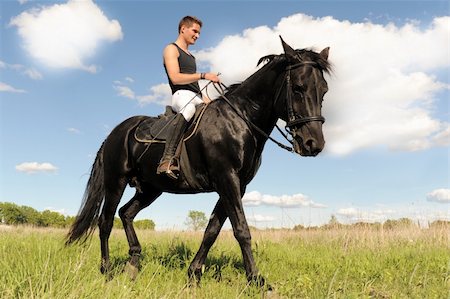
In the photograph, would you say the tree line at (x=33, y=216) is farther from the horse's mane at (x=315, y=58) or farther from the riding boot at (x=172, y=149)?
the horse's mane at (x=315, y=58)

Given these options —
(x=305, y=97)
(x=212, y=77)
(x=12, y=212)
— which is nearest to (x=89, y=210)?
(x=212, y=77)

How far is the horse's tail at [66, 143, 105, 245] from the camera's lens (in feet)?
23.9

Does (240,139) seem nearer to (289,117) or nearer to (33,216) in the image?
(289,117)

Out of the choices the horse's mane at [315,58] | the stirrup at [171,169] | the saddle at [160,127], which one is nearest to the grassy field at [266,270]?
the stirrup at [171,169]

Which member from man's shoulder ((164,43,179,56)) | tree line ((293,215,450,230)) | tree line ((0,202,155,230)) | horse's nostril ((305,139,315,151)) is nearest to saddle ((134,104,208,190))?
man's shoulder ((164,43,179,56))

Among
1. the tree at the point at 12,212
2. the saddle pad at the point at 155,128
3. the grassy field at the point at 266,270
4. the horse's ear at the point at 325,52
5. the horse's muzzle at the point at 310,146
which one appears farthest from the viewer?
the tree at the point at 12,212

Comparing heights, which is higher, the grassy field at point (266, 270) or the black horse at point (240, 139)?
the black horse at point (240, 139)

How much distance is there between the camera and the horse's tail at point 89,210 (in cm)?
729

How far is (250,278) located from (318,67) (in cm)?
286

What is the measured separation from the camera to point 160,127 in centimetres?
627

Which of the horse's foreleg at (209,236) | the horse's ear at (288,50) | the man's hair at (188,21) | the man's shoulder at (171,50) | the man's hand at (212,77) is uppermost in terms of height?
the man's hair at (188,21)

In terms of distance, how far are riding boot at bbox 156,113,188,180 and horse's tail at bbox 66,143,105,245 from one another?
7.37ft

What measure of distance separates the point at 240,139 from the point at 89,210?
3.63 metres

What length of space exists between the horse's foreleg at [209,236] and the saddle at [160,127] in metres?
1.18
